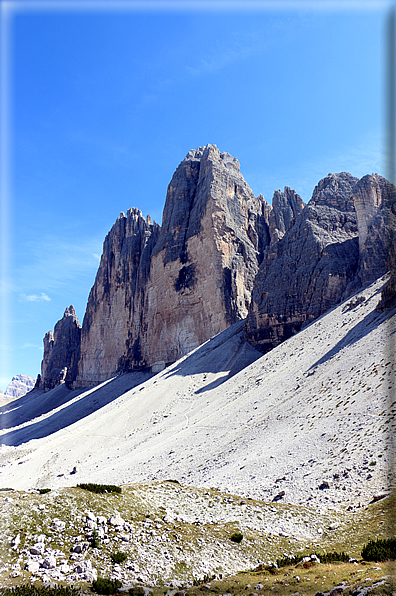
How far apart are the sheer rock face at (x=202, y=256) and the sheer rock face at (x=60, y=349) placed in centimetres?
5280

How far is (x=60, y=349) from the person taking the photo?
13312 centimetres

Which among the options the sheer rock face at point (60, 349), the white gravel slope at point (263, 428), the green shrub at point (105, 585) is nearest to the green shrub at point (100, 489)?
the green shrub at point (105, 585)

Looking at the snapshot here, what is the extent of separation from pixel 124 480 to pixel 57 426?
47715 millimetres

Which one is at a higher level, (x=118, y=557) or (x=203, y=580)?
(x=118, y=557)

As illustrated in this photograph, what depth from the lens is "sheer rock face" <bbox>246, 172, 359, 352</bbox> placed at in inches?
2019

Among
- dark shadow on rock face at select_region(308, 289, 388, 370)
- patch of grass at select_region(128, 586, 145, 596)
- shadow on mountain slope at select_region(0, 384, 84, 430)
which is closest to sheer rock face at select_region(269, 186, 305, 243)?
dark shadow on rock face at select_region(308, 289, 388, 370)

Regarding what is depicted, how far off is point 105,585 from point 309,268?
163 ft

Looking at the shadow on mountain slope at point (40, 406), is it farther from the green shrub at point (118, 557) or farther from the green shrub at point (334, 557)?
the green shrub at point (334, 557)

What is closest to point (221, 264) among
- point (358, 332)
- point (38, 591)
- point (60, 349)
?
point (358, 332)

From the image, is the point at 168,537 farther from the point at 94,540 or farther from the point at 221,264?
the point at 221,264

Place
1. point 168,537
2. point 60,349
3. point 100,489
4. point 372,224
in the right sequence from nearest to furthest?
point 168,537
point 100,489
point 372,224
point 60,349

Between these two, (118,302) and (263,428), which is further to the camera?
(118,302)

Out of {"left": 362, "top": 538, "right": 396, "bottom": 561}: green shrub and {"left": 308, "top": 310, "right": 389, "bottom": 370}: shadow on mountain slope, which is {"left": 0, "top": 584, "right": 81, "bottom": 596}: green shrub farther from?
{"left": 308, "top": 310, "right": 389, "bottom": 370}: shadow on mountain slope

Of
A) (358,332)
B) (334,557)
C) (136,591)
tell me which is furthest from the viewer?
(358,332)
